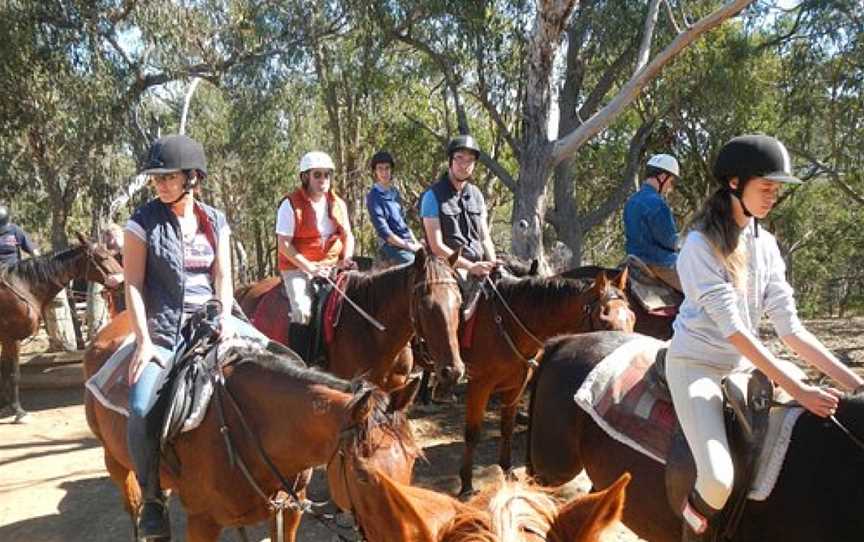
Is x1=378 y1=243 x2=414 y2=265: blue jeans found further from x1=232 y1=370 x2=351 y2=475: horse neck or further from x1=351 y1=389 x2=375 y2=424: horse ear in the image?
x1=351 y1=389 x2=375 y2=424: horse ear

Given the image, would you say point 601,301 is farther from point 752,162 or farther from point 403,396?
point 403,396

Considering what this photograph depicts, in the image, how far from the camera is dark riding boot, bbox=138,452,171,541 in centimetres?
339

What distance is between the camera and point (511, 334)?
19.4 ft

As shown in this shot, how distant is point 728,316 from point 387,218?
19.2ft

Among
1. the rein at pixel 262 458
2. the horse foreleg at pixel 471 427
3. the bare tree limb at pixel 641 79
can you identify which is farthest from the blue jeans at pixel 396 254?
the rein at pixel 262 458

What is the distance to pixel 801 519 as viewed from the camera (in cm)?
261

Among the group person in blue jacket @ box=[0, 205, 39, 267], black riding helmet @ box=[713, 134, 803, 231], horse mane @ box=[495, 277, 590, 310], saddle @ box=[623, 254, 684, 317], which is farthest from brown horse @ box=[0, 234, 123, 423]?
black riding helmet @ box=[713, 134, 803, 231]

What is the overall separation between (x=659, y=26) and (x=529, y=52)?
5925 millimetres

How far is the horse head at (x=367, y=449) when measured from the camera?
8.41 feet

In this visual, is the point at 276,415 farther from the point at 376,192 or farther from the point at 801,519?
the point at 376,192

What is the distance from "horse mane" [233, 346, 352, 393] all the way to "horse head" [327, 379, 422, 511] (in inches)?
10.4

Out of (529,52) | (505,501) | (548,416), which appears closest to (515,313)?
(548,416)

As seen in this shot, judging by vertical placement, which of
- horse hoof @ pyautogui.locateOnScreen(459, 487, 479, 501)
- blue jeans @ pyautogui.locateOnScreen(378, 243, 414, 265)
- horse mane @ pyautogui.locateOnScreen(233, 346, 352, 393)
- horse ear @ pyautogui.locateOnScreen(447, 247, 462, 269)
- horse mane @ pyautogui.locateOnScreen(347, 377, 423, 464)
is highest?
horse ear @ pyautogui.locateOnScreen(447, 247, 462, 269)

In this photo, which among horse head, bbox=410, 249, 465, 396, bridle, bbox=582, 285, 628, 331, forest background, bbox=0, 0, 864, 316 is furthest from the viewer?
forest background, bbox=0, 0, 864, 316
